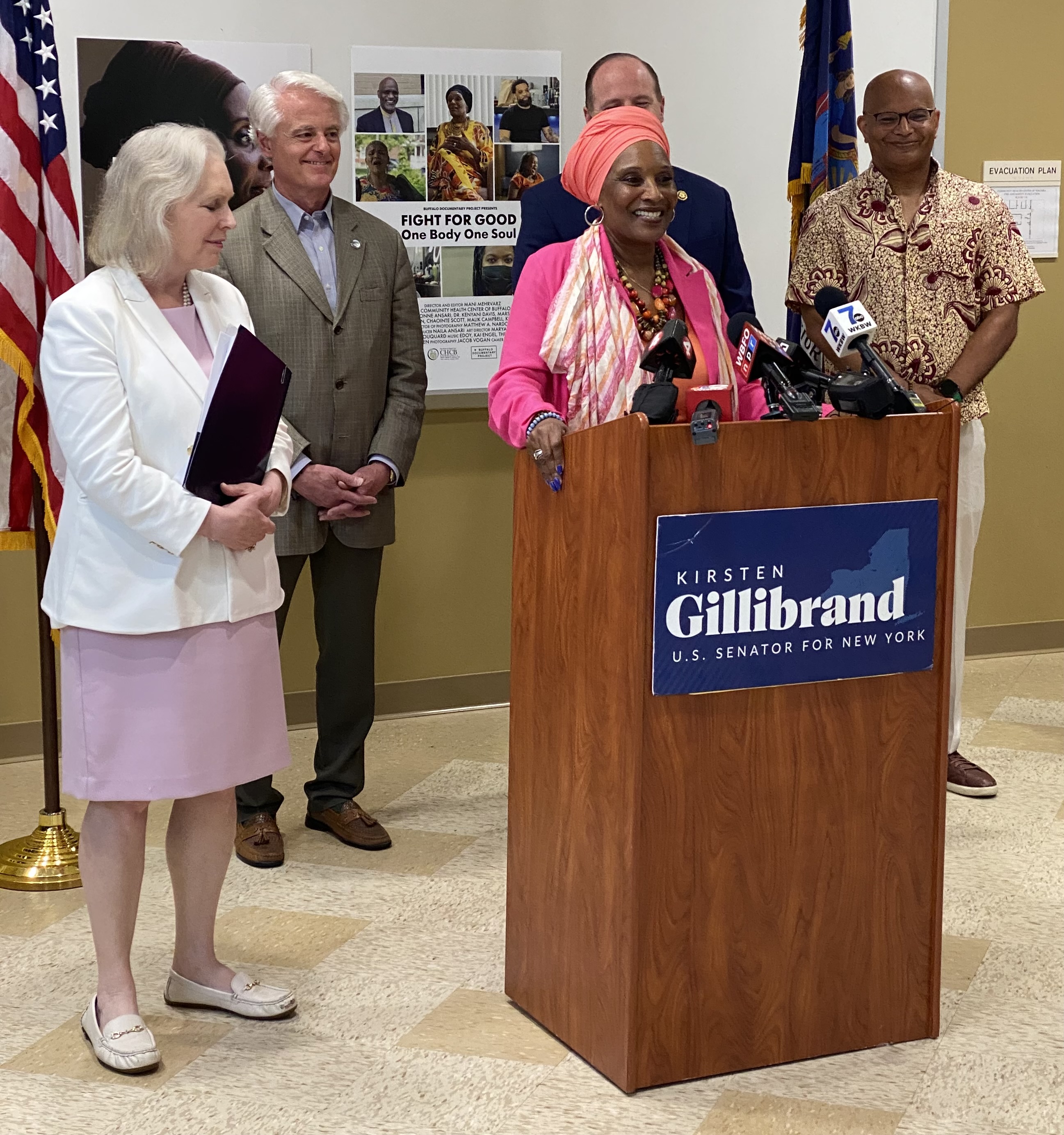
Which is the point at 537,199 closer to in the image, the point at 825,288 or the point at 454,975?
the point at 825,288

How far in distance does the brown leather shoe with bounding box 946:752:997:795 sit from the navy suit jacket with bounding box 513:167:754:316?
1585 mm

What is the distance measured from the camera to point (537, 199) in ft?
13.3

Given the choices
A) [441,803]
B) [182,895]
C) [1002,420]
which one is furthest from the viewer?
[1002,420]

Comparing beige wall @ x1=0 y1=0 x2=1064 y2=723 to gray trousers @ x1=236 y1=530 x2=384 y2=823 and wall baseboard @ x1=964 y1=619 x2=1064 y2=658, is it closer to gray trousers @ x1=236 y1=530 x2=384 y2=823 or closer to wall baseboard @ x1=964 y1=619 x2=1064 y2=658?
wall baseboard @ x1=964 y1=619 x2=1064 y2=658

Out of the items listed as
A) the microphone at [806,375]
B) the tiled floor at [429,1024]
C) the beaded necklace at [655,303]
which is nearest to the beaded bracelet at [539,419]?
the beaded necklace at [655,303]

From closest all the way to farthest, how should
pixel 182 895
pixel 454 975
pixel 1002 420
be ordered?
pixel 182 895, pixel 454 975, pixel 1002 420

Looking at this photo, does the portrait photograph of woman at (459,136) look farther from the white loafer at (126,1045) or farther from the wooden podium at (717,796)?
the white loafer at (126,1045)

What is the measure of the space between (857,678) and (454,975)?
1.15 metres

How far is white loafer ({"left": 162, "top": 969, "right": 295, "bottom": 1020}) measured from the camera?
302cm

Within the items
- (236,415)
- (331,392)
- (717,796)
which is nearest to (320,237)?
(331,392)

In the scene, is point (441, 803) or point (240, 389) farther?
point (441, 803)

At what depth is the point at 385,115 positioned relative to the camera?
16.2 ft

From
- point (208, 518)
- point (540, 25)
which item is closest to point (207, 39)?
point (540, 25)

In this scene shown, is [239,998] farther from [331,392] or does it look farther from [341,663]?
[331,392]
